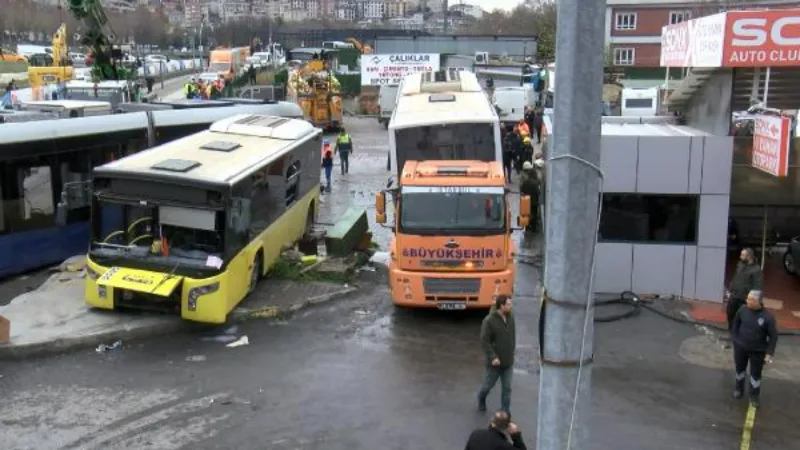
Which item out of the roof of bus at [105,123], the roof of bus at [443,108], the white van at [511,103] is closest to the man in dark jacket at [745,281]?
the roof of bus at [443,108]

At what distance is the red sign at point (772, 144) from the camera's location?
42.4 ft

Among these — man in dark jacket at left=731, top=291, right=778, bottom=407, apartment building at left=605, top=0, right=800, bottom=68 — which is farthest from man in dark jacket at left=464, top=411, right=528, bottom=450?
apartment building at left=605, top=0, right=800, bottom=68

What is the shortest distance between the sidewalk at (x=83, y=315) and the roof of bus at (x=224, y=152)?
2.33m

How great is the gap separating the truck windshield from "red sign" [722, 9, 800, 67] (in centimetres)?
453

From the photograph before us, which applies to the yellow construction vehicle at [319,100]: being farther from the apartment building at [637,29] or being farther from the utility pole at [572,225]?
the utility pole at [572,225]

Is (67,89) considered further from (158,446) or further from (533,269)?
(158,446)

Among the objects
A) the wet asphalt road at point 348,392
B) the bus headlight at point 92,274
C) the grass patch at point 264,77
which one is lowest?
the wet asphalt road at point 348,392

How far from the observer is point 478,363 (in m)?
12.5

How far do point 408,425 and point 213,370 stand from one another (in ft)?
11.1

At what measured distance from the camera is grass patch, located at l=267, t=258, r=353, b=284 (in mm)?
16344

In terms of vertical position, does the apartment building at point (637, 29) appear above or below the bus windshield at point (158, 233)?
above

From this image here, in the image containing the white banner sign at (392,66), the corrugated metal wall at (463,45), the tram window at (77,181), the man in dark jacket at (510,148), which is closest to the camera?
the tram window at (77,181)

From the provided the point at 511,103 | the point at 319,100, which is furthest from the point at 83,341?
the point at 319,100

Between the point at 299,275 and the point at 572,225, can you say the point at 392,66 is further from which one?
the point at 572,225
